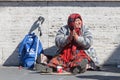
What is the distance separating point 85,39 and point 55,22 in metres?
1.28

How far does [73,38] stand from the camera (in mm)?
11398

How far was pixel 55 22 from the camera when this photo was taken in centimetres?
1253

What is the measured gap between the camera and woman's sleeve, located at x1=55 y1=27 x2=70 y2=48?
37.6 ft

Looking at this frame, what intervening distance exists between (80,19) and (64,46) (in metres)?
0.67

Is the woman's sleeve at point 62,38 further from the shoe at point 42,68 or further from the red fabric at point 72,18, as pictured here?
the shoe at point 42,68

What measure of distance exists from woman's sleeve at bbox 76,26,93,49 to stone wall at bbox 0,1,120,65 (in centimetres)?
77

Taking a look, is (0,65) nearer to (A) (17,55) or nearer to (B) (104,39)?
(A) (17,55)

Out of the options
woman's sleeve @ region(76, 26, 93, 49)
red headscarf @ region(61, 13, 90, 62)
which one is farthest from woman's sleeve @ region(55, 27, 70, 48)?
woman's sleeve @ region(76, 26, 93, 49)

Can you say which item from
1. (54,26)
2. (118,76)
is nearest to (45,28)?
(54,26)

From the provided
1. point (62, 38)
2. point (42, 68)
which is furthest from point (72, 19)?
point (42, 68)

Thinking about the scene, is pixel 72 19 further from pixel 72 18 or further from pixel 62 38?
pixel 62 38

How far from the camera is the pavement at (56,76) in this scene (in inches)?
418

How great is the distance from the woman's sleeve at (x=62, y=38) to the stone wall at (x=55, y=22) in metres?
0.83

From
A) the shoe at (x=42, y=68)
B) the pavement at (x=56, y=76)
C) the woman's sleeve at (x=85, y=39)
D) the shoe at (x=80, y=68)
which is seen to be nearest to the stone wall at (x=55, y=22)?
the pavement at (x=56, y=76)
